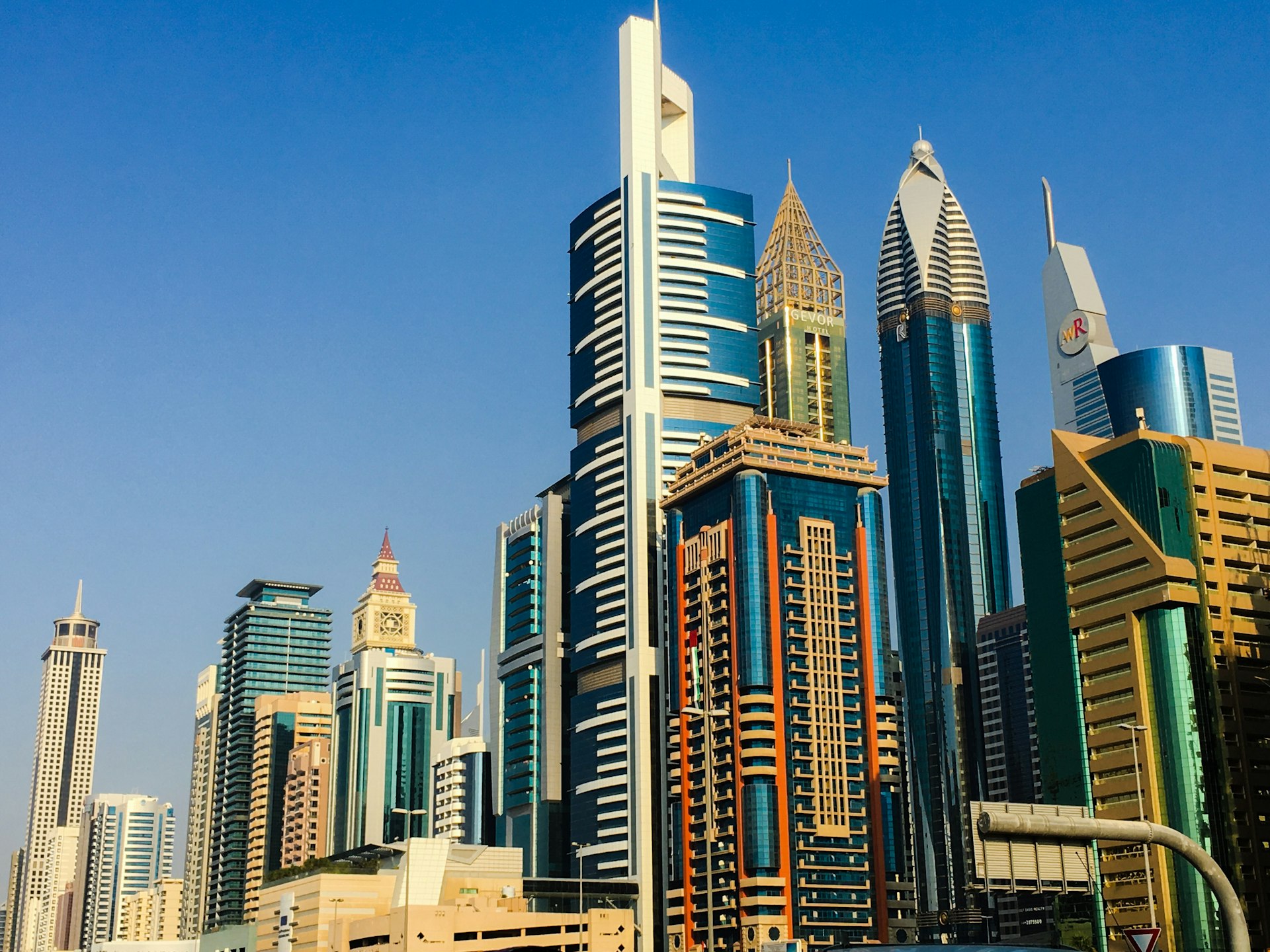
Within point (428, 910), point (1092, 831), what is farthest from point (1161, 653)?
point (1092, 831)

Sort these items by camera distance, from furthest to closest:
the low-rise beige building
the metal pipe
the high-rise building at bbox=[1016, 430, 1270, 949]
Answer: the high-rise building at bbox=[1016, 430, 1270, 949]
the low-rise beige building
the metal pipe

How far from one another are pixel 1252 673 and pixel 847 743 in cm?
5284

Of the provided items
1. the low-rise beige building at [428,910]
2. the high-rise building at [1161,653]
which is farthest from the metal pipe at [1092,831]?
the high-rise building at [1161,653]

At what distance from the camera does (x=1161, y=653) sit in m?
161

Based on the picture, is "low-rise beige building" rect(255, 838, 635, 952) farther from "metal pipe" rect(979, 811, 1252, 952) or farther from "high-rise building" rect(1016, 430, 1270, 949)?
"metal pipe" rect(979, 811, 1252, 952)

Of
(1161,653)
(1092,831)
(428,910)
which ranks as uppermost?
(1161,653)

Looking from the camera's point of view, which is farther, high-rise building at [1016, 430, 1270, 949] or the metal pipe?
high-rise building at [1016, 430, 1270, 949]

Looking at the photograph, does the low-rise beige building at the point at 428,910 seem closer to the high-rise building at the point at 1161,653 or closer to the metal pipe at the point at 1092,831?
the high-rise building at the point at 1161,653

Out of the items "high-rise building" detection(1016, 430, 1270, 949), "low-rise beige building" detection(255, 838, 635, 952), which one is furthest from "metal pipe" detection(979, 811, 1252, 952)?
"high-rise building" detection(1016, 430, 1270, 949)

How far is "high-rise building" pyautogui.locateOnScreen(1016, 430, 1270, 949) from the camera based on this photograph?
15712 cm

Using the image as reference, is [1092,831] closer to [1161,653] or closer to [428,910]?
[428,910]

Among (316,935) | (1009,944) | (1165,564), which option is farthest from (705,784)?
(1009,944)

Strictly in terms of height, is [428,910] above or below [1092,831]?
above

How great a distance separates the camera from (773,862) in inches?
7402
